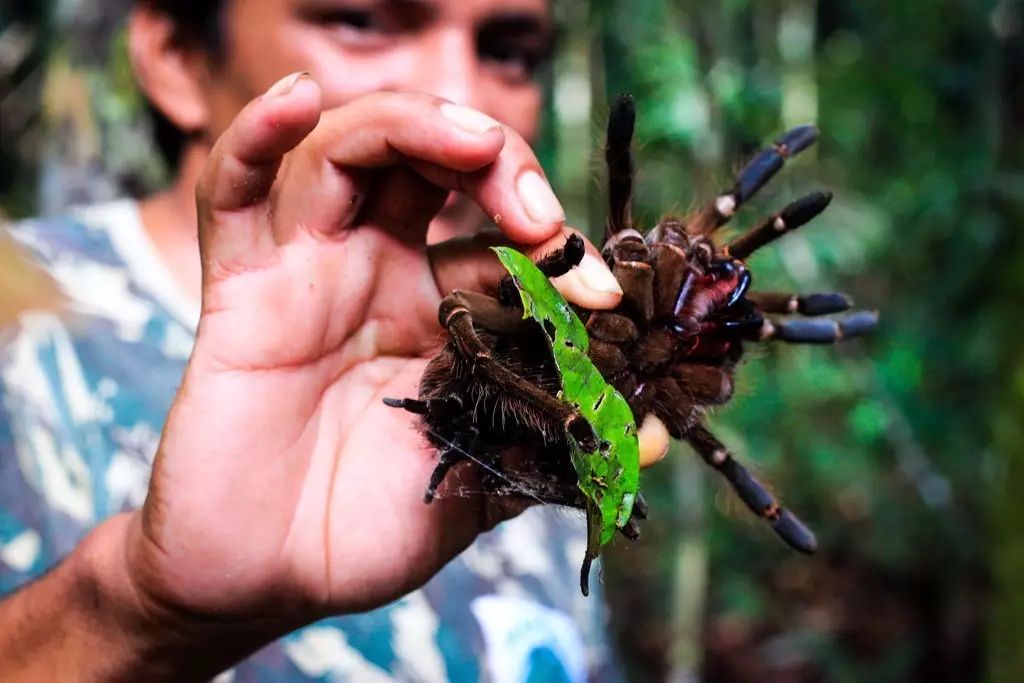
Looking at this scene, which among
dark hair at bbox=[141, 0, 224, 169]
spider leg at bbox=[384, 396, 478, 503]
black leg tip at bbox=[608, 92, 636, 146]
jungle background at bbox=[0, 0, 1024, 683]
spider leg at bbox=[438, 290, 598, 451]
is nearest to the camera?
spider leg at bbox=[438, 290, 598, 451]

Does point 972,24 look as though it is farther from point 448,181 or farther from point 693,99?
point 448,181

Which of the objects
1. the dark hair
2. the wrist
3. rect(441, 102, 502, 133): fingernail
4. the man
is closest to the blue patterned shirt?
the man

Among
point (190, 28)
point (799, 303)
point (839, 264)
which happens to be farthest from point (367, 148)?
point (839, 264)

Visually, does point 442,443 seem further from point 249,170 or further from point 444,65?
point 444,65

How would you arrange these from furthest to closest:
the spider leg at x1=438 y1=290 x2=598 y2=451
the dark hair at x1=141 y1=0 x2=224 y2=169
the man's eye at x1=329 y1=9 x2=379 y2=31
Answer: the dark hair at x1=141 y1=0 x2=224 y2=169 < the man's eye at x1=329 y1=9 x2=379 y2=31 < the spider leg at x1=438 y1=290 x2=598 y2=451

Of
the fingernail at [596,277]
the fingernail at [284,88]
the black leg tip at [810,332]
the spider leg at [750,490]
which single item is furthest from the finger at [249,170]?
the black leg tip at [810,332]

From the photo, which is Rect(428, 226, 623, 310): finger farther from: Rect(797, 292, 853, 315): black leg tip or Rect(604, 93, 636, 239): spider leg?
Rect(797, 292, 853, 315): black leg tip
